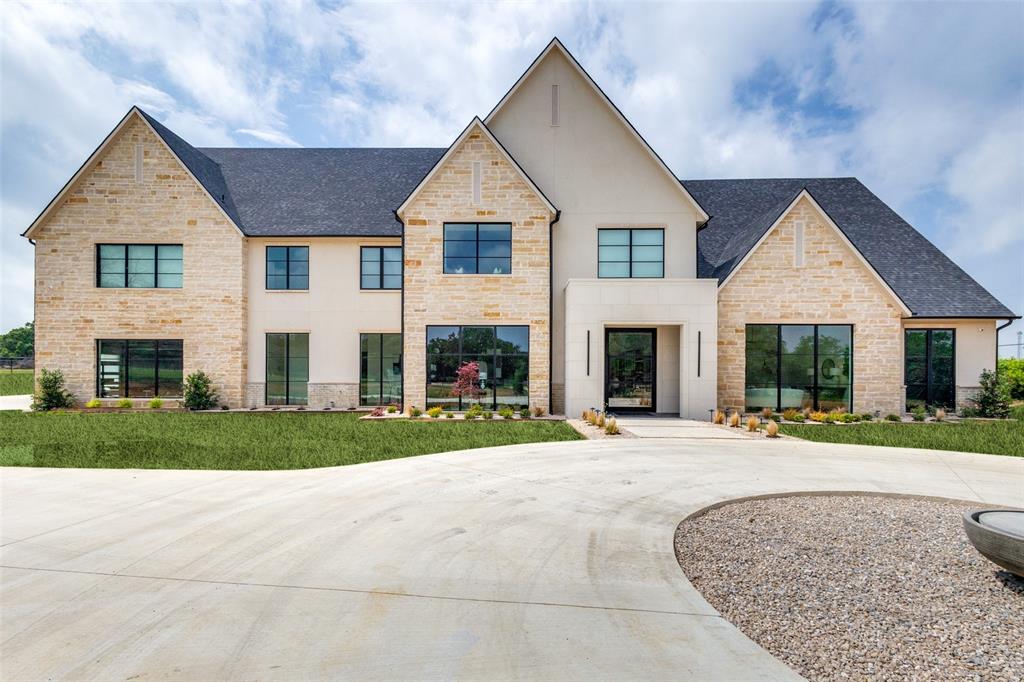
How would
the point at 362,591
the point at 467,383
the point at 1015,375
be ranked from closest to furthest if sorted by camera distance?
the point at 362,591, the point at 467,383, the point at 1015,375

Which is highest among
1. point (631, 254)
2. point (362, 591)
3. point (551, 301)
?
point (631, 254)

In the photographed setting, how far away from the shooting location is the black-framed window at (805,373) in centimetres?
1814

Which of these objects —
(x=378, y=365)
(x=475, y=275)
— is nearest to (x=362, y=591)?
(x=475, y=275)

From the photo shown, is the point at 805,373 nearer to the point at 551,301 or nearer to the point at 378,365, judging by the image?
the point at 551,301

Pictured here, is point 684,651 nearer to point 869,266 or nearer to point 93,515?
point 93,515

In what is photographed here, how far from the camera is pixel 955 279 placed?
20.1 metres

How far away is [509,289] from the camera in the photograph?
18.0 metres

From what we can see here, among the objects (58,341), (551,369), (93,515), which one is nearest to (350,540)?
(93,515)

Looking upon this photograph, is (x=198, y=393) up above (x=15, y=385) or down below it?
above

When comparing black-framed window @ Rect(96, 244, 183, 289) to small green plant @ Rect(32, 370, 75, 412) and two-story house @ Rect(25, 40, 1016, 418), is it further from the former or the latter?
small green plant @ Rect(32, 370, 75, 412)

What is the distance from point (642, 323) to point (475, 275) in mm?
6231

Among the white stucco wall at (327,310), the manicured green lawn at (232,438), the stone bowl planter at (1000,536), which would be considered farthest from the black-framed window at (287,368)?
the stone bowl planter at (1000,536)

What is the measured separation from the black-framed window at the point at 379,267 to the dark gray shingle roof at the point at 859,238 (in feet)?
41.8

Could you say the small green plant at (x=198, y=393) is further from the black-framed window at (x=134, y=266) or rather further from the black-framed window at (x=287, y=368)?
the black-framed window at (x=134, y=266)
